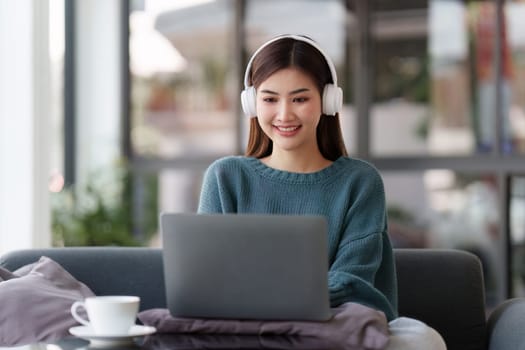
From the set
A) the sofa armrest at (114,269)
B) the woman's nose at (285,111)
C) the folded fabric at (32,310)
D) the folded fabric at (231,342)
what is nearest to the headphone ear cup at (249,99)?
the woman's nose at (285,111)

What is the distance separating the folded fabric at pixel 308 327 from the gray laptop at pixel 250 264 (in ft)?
0.06

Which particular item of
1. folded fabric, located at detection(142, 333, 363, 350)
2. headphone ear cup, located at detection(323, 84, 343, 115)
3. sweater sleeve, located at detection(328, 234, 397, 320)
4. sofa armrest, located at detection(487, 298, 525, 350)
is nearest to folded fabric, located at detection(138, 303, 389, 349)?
folded fabric, located at detection(142, 333, 363, 350)

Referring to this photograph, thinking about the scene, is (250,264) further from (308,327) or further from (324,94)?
(324,94)

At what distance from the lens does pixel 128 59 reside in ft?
19.1

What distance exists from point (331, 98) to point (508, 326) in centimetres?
73

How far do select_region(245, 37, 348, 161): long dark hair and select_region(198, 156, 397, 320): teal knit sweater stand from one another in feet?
0.20

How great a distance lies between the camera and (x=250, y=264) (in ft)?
6.09

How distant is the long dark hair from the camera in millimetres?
2424

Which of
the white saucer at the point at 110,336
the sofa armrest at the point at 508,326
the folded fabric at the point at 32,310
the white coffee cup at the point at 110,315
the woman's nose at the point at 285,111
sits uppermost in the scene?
the woman's nose at the point at 285,111

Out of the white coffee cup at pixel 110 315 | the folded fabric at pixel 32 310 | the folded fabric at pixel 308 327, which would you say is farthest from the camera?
the folded fabric at pixel 32 310

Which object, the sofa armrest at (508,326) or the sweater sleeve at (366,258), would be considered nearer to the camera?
the sweater sleeve at (366,258)

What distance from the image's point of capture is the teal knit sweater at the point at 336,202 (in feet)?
7.80

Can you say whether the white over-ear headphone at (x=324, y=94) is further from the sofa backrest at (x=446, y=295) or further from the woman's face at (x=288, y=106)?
the sofa backrest at (x=446, y=295)

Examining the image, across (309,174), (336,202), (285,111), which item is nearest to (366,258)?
(336,202)
